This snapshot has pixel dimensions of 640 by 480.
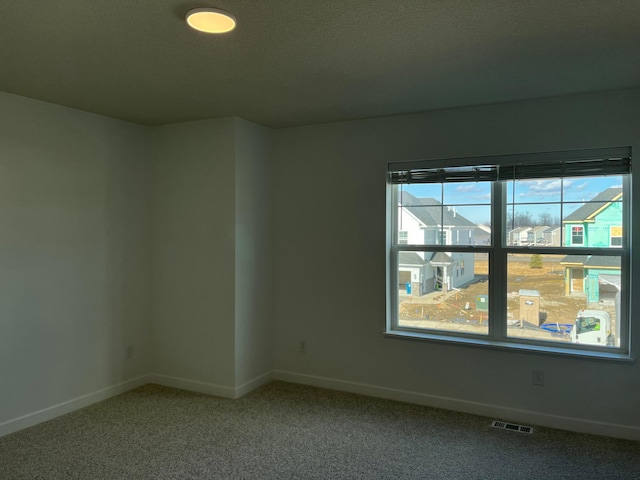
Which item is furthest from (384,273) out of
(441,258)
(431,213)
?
(431,213)

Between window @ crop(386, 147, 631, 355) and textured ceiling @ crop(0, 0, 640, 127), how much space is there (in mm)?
567

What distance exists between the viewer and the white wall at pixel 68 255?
10.9ft

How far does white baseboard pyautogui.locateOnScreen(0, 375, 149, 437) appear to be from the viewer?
3281 mm

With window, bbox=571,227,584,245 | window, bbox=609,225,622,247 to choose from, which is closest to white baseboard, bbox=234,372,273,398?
window, bbox=571,227,584,245

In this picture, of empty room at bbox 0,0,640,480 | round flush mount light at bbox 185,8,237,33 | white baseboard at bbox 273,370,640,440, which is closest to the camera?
round flush mount light at bbox 185,8,237,33

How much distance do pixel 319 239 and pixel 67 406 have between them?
246 cm

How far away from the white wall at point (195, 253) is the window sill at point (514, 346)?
4.84ft

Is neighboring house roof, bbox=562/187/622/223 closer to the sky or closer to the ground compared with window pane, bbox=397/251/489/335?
closer to the sky

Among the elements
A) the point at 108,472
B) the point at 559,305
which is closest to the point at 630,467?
the point at 559,305

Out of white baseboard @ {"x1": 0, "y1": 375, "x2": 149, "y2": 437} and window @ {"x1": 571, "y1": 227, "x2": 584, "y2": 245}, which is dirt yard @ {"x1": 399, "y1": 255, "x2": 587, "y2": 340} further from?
white baseboard @ {"x1": 0, "y1": 375, "x2": 149, "y2": 437}

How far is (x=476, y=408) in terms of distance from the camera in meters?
3.61

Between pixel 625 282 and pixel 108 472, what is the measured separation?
3.62 meters

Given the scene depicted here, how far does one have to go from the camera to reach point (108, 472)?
2734 millimetres

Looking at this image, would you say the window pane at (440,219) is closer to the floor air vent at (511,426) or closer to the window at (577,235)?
the window at (577,235)
